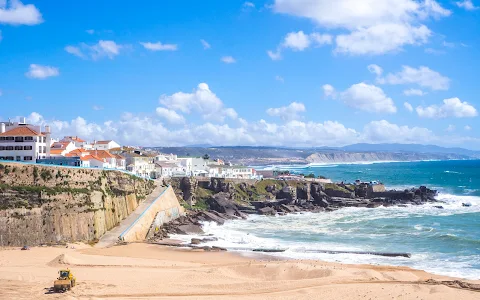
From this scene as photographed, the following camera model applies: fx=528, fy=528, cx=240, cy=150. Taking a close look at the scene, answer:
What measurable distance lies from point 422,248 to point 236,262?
17.4 meters

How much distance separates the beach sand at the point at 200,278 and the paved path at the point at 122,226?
3.19 metres

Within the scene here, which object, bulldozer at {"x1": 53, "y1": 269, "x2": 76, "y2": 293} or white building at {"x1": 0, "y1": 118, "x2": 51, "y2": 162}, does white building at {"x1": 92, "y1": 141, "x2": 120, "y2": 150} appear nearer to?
white building at {"x1": 0, "y1": 118, "x2": 51, "y2": 162}

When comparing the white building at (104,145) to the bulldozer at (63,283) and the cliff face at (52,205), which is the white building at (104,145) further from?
the bulldozer at (63,283)

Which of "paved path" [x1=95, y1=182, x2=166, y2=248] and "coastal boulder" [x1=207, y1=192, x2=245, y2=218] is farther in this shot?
"coastal boulder" [x1=207, y1=192, x2=245, y2=218]

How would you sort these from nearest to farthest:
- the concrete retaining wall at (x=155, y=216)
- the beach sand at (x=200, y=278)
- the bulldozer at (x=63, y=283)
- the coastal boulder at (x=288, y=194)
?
the bulldozer at (x=63, y=283)
the beach sand at (x=200, y=278)
the concrete retaining wall at (x=155, y=216)
the coastal boulder at (x=288, y=194)

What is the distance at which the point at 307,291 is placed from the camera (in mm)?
29828

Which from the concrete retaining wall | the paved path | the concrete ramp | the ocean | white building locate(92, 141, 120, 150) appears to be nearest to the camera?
the ocean

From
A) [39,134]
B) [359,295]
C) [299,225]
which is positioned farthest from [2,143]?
[359,295]

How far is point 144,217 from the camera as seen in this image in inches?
2050

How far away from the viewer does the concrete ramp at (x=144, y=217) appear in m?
45.3

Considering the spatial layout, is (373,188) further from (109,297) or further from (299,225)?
(109,297)

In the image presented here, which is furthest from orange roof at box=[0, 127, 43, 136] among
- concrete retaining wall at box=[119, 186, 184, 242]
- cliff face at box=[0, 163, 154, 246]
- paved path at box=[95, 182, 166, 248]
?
concrete retaining wall at box=[119, 186, 184, 242]

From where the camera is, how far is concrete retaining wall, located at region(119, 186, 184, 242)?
157 ft

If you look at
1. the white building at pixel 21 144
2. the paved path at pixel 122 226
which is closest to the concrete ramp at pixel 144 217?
the paved path at pixel 122 226
